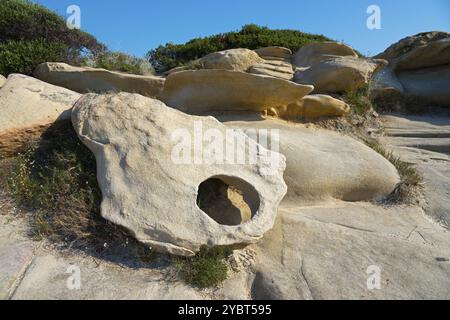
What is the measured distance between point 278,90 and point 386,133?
2704 millimetres

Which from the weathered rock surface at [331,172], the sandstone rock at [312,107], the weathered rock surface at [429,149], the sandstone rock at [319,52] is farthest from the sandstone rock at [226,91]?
the sandstone rock at [319,52]

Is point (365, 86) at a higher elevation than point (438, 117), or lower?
higher

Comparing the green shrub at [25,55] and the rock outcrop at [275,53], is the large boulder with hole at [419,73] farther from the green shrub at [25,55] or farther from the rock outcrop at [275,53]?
the green shrub at [25,55]

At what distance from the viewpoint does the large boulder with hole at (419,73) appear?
8625mm

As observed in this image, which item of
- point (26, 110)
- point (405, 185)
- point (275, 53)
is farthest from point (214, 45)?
point (405, 185)

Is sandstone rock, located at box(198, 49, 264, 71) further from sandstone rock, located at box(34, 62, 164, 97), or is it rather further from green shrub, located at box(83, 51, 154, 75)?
sandstone rock, located at box(34, 62, 164, 97)

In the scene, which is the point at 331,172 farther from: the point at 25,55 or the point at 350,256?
the point at 25,55

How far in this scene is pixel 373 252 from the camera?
3316mm

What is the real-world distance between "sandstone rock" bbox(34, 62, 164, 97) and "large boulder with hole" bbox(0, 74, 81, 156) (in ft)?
4.93

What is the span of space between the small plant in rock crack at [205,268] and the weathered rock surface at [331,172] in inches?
58.5

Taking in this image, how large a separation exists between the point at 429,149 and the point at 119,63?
22.4 feet

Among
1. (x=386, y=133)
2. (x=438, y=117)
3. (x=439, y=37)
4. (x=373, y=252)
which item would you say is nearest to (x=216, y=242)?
(x=373, y=252)

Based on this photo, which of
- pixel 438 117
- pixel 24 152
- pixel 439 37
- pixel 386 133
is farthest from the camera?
pixel 439 37

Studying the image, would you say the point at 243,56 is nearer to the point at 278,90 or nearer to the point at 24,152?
the point at 278,90
